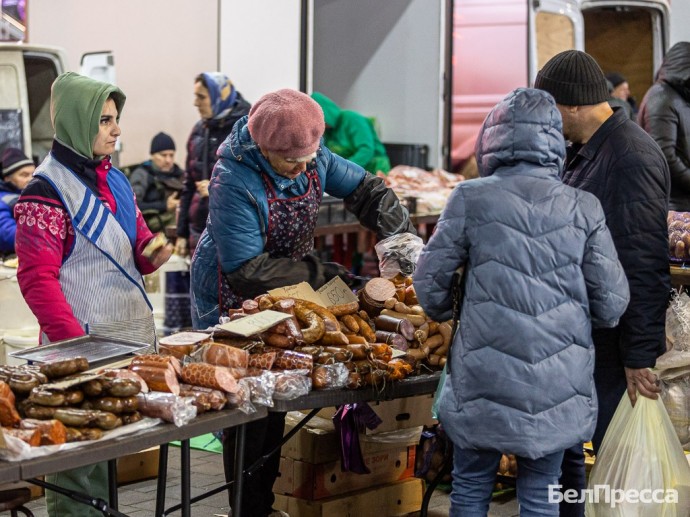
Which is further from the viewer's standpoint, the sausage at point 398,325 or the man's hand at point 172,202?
the man's hand at point 172,202

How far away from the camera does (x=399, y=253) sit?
4590mm

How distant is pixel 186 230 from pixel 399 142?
389cm

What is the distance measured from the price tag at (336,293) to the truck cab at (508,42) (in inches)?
289

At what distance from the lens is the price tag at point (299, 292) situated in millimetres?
4191

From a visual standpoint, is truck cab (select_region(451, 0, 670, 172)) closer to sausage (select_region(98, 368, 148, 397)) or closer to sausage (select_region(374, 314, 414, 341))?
sausage (select_region(374, 314, 414, 341))

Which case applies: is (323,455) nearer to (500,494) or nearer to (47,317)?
(500,494)

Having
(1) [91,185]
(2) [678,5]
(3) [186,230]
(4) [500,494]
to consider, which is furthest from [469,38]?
(1) [91,185]

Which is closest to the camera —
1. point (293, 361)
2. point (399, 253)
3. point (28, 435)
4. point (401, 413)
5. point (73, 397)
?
point (28, 435)

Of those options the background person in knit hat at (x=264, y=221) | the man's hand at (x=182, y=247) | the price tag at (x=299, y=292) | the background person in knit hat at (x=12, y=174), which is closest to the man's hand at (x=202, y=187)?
the man's hand at (x=182, y=247)

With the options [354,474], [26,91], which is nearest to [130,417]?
[354,474]

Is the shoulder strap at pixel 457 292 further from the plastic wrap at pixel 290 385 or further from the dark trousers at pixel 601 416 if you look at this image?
the dark trousers at pixel 601 416

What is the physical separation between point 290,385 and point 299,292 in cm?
62

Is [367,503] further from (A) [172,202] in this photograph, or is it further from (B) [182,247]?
(A) [172,202]

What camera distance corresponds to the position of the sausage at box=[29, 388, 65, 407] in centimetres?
316
